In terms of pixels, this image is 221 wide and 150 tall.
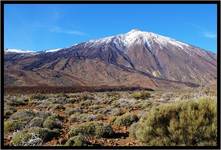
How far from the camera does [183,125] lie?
8.02 meters

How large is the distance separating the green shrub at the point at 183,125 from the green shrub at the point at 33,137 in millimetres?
2603

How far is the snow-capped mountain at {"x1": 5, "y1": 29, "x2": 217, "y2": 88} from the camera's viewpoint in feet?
394

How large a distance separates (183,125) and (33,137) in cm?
379

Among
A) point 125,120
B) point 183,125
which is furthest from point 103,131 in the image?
point 183,125

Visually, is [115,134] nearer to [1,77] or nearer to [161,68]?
[1,77]

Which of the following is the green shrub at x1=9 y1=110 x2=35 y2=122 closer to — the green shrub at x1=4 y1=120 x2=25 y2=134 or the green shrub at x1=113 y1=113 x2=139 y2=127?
the green shrub at x1=4 y1=120 x2=25 y2=134

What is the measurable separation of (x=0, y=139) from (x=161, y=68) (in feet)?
546

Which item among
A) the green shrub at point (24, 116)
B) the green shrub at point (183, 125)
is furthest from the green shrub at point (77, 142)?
the green shrub at point (24, 116)

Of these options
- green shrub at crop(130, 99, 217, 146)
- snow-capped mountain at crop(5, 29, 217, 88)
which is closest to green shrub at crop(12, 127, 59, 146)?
green shrub at crop(130, 99, 217, 146)

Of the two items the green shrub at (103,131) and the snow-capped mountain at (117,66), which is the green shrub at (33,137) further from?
the snow-capped mountain at (117,66)

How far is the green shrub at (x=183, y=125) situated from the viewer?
7.88 metres

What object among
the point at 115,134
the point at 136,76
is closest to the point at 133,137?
the point at 115,134

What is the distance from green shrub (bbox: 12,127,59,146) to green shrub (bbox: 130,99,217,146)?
8.54 feet

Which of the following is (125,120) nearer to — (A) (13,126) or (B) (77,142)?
(A) (13,126)
